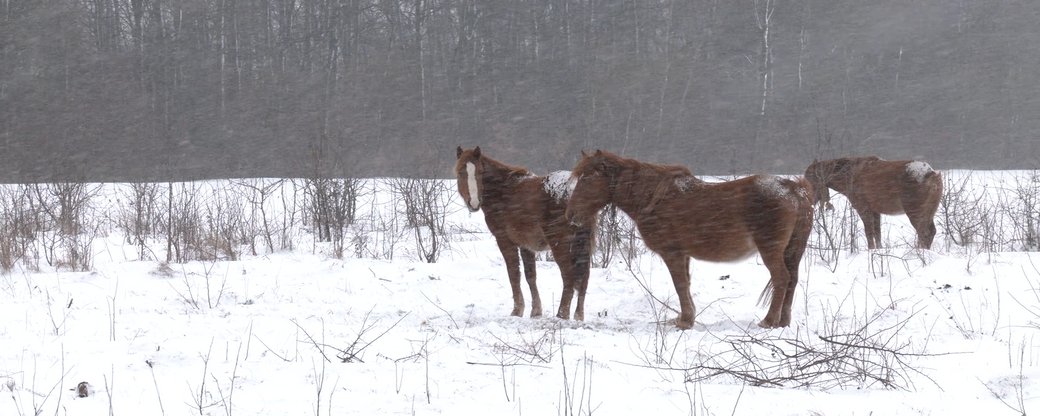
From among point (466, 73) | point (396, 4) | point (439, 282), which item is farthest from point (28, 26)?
point (439, 282)

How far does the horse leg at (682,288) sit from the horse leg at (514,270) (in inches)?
52.7

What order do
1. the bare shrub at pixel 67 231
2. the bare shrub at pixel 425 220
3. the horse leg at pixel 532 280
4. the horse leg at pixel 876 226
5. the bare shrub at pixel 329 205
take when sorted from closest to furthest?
the horse leg at pixel 532 280
the bare shrub at pixel 67 231
the bare shrub at pixel 425 220
the horse leg at pixel 876 226
the bare shrub at pixel 329 205

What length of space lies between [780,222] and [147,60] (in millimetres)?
40414

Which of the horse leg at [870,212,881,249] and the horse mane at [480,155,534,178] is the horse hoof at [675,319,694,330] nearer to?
the horse mane at [480,155,534,178]

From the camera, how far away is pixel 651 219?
5.70m

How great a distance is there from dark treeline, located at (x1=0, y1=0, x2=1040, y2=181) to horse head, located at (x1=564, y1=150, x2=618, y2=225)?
24.2 meters

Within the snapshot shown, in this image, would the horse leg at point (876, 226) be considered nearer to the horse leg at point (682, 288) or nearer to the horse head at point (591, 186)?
the horse leg at point (682, 288)

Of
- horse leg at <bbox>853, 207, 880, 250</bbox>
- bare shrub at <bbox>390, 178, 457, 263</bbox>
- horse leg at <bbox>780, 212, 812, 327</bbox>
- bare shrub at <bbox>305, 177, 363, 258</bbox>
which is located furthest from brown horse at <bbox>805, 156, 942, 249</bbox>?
bare shrub at <bbox>305, 177, 363, 258</bbox>

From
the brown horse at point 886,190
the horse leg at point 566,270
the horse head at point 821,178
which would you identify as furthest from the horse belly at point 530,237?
the brown horse at point 886,190

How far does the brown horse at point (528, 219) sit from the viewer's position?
616cm

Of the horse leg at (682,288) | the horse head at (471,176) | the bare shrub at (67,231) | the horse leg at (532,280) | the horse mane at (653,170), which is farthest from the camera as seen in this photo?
the bare shrub at (67,231)

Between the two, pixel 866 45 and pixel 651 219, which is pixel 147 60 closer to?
pixel 866 45

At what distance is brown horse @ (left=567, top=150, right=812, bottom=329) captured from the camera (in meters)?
5.46

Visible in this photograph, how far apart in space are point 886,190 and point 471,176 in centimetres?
736
